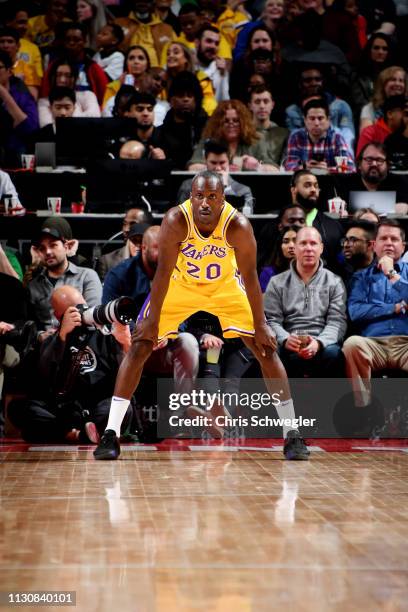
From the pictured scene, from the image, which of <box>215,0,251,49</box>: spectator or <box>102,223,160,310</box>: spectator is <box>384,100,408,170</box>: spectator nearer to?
<box>102,223,160,310</box>: spectator

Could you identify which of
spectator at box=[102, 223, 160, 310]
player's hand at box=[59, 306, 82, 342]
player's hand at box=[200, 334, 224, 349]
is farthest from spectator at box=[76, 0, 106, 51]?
player's hand at box=[59, 306, 82, 342]

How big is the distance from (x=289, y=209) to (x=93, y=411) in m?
2.16

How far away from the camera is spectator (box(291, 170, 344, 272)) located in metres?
6.79

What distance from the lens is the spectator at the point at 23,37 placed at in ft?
30.7

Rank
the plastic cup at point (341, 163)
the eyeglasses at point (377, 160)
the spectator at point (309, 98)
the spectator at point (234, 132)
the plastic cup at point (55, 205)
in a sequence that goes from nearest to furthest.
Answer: the plastic cup at point (55, 205)
the eyeglasses at point (377, 160)
the plastic cup at point (341, 163)
the spectator at point (234, 132)
the spectator at point (309, 98)

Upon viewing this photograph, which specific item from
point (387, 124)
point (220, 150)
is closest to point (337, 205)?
point (220, 150)

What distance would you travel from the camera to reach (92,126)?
752cm

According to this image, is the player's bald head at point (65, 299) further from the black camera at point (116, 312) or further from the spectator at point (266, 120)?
the spectator at point (266, 120)

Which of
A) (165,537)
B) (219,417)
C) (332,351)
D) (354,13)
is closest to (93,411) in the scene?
(219,417)

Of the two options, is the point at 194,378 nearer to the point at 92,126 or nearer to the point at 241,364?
the point at 241,364

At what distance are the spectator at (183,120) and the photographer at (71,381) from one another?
2.72 m

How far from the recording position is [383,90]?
8.56 m

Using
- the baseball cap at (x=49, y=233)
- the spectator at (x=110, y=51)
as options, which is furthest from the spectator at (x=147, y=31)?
the baseball cap at (x=49, y=233)

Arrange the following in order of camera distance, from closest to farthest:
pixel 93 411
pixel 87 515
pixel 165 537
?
pixel 165 537
pixel 87 515
pixel 93 411
